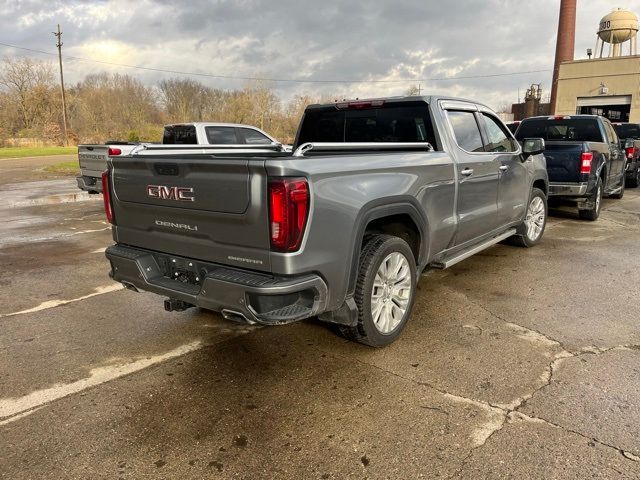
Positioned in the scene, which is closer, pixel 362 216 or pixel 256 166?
pixel 256 166

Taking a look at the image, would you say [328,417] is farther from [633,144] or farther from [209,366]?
[633,144]

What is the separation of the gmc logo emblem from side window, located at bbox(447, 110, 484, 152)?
8.75 ft

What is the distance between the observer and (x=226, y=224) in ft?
9.95

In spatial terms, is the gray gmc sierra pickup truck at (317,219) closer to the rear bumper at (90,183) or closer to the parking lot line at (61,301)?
the parking lot line at (61,301)

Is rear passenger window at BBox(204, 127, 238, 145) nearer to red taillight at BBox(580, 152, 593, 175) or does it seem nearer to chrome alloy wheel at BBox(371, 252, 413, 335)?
red taillight at BBox(580, 152, 593, 175)

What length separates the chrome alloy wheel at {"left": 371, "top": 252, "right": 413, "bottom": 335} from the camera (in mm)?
3652

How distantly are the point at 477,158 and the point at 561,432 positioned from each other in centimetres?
283

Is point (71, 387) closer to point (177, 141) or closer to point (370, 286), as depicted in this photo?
point (370, 286)

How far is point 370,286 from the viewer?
346cm

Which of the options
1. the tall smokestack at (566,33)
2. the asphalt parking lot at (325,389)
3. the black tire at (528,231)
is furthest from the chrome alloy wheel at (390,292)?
the tall smokestack at (566,33)

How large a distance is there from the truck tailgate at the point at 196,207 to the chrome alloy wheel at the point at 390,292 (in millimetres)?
1091

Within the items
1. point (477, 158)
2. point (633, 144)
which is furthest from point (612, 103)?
point (477, 158)

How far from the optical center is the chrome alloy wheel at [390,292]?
12.0 feet

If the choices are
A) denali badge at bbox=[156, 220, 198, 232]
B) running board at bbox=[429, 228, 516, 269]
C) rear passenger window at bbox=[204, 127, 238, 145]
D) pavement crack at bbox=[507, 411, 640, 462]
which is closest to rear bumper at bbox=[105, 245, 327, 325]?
denali badge at bbox=[156, 220, 198, 232]
